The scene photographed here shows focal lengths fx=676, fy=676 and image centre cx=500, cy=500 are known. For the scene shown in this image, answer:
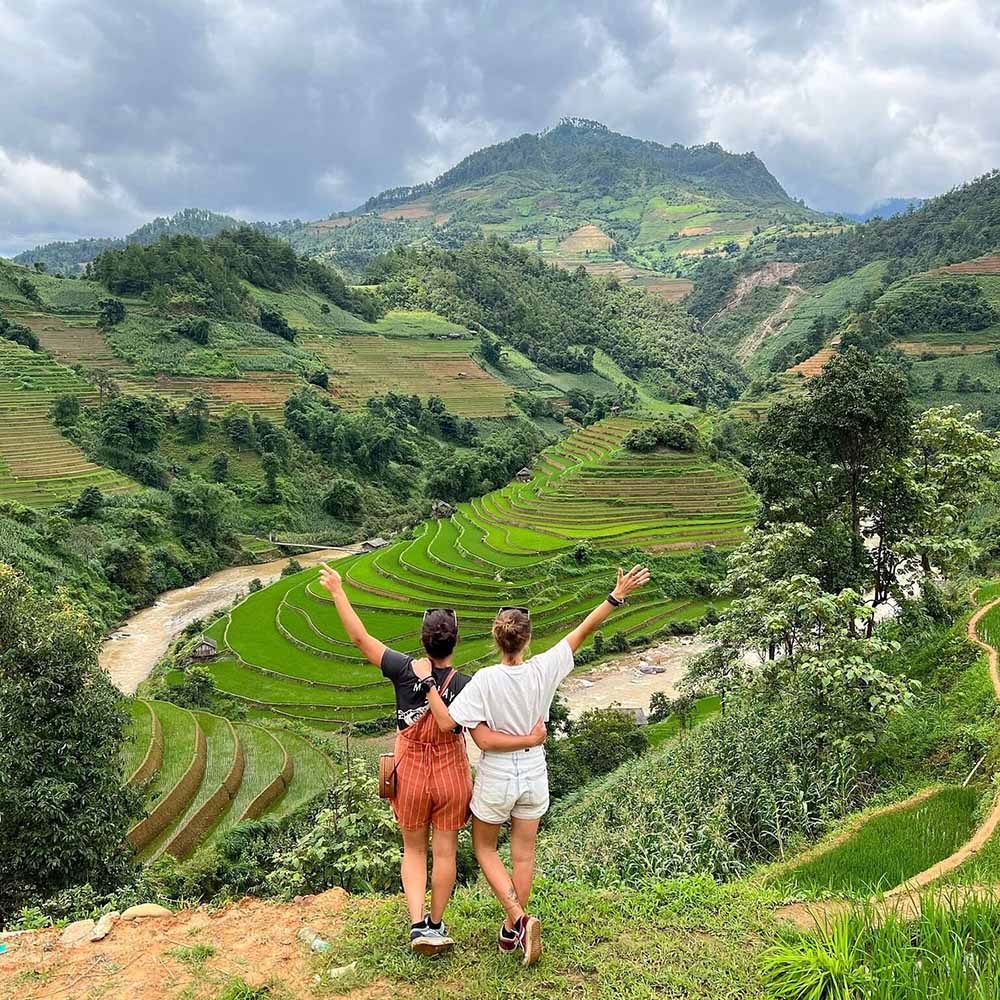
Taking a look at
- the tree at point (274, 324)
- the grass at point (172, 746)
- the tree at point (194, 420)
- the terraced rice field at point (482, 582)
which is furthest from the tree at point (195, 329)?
the grass at point (172, 746)

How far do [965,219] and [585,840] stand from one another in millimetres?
105599

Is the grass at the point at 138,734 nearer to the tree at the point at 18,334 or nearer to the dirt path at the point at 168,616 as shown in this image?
the dirt path at the point at 168,616

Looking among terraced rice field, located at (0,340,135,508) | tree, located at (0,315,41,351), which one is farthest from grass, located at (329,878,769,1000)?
tree, located at (0,315,41,351)

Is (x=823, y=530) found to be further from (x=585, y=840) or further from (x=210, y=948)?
(x=210, y=948)

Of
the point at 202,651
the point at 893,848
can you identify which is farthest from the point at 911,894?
the point at 202,651

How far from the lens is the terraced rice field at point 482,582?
2422 cm

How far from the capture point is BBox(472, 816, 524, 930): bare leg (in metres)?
3.39

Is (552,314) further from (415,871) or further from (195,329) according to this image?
(415,871)

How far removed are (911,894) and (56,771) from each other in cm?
851

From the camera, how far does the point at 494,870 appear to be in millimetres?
3424

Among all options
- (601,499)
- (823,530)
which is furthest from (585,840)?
(601,499)

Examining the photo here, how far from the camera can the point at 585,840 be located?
297 inches

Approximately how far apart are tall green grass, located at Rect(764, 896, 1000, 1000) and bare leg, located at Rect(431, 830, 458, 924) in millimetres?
1605

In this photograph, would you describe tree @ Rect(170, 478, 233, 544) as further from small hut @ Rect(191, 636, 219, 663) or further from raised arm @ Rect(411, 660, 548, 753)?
raised arm @ Rect(411, 660, 548, 753)
